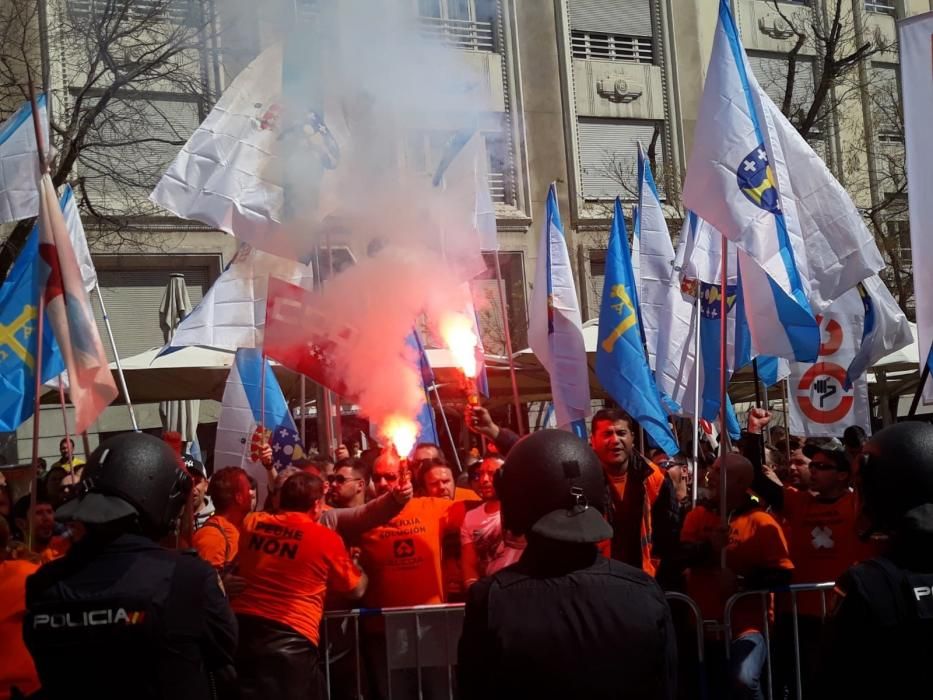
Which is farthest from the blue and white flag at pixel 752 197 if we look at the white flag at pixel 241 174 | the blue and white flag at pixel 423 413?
the white flag at pixel 241 174

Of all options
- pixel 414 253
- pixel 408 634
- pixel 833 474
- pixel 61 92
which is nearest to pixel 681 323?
pixel 414 253

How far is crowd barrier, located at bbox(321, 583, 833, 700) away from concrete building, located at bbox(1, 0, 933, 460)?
13402 mm

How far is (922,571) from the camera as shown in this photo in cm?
302

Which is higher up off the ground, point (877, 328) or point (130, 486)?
point (877, 328)

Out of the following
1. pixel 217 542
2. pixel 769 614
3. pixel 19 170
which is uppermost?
pixel 19 170

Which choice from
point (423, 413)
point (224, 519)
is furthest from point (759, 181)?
point (224, 519)

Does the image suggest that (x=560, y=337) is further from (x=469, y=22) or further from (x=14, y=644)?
(x=469, y=22)

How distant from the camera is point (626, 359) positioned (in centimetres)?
888

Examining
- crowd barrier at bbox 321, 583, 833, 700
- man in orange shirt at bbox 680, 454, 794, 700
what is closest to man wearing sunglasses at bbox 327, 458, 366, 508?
crowd barrier at bbox 321, 583, 833, 700

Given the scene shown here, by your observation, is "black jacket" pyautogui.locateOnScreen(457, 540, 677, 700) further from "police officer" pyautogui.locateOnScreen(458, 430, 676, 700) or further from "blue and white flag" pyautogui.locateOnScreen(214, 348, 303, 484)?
"blue and white flag" pyautogui.locateOnScreen(214, 348, 303, 484)

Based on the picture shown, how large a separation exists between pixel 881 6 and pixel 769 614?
2425 cm

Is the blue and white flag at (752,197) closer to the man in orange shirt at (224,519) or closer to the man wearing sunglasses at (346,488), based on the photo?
the man wearing sunglasses at (346,488)

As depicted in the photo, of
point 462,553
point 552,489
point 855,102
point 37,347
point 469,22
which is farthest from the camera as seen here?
point 855,102

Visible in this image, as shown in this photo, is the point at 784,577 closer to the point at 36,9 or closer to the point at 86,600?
the point at 86,600
